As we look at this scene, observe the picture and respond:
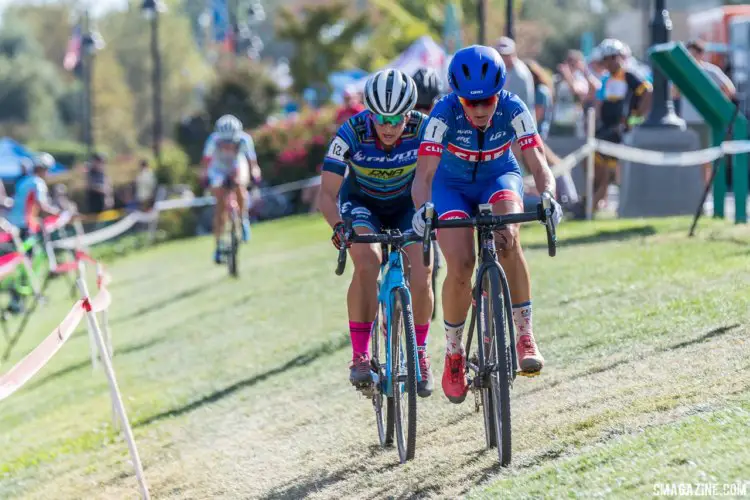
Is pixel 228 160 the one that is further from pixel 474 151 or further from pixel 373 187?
pixel 474 151

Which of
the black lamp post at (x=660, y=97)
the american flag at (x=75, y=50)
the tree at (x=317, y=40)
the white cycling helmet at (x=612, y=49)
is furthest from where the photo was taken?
the tree at (x=317, y=40)

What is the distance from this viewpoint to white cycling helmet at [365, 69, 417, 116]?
755 centimetres

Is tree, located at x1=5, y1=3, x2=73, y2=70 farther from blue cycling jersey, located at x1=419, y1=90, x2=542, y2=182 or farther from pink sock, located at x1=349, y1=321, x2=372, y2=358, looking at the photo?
blue cycling jersey, located at x1=419, y1=90, x2=542, y2=182

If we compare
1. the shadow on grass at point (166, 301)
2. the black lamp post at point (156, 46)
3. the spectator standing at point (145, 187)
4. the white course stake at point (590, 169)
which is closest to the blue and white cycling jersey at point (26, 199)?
the shadow on grass at point (166, 301)

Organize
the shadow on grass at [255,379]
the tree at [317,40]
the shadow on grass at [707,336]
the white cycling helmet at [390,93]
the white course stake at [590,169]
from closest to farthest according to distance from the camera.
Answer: the white cycling helmet at [390,93]
the shadow on grass at [707,336]
the shadow on grass at [255,379]
the white course stake at [590,169]
the tree at [317,40]

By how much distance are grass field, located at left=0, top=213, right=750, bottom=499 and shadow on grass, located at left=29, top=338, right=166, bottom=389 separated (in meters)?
0.05

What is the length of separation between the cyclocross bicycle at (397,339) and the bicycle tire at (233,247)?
10130 mm

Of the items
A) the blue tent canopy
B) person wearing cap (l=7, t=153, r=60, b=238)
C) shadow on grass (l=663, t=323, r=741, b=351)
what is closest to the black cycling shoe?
A: shadow on grass (l=663, t=323, r=741, b=351)

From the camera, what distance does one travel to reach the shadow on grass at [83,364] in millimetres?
14586

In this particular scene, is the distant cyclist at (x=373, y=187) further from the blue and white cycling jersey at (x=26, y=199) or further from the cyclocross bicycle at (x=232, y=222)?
the blue and white cycling jersey at (x=26, y=199)

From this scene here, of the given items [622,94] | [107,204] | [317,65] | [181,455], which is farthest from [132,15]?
[181,455]

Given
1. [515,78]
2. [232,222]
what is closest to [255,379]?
[515,78]

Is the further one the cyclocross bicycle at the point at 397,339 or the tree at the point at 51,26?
the tree at the point at 51,26

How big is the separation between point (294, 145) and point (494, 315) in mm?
25366
